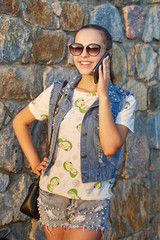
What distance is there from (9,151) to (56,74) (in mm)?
749

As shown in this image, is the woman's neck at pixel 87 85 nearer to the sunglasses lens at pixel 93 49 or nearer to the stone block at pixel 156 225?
the sunglasses lens at pixel 93 49

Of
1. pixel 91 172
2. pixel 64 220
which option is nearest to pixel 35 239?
pixel 64 220

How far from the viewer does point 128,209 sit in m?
3.26

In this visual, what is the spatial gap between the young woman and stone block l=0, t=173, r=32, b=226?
50 centimetres

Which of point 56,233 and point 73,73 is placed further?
point 73,73

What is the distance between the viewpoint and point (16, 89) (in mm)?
2574

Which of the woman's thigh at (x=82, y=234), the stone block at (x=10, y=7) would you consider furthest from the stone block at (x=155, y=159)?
the stone block at (x=10, y=7)

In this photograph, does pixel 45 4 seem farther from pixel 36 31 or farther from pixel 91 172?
pixel 91 172

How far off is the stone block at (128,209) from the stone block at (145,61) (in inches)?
42.9

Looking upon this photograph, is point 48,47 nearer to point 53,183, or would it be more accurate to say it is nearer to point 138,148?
point 53,183

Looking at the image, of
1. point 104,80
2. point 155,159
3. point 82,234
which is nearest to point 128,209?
point 155,159

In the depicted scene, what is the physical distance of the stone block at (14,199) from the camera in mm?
2553

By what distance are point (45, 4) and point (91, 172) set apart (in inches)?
57.8

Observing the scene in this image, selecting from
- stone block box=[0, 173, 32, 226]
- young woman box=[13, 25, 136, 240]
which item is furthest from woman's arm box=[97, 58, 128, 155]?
stone block box=[0, 173, 32, 226]
